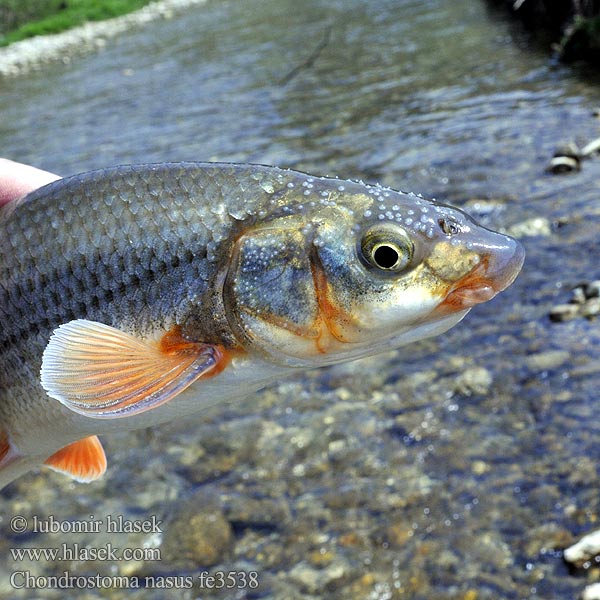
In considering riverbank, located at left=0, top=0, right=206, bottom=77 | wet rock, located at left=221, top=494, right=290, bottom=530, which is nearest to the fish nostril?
wet rock, located at left=221, top=494, right=290, bottom=530

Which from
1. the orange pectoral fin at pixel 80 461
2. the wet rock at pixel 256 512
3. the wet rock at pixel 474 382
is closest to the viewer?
the orange pectoral fin at pixel 80 461

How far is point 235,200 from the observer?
2.73 metres

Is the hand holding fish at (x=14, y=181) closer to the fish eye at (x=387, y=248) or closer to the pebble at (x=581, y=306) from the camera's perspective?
the fish eye at (x=387, y=248)

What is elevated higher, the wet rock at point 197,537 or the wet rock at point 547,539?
the wet rock at point 197,537

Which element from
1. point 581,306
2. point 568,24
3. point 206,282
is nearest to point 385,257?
point 206,282

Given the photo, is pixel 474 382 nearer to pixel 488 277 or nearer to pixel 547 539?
pixel 547 539

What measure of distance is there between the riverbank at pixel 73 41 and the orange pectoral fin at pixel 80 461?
33.1 m

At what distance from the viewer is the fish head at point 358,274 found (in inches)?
98.3

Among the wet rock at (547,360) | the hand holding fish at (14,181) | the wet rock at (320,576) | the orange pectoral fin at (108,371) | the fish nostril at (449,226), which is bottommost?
the wet rock at (320,576)

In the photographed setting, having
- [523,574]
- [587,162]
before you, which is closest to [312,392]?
[523,574]

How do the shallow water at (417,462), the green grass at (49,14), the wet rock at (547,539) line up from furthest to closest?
the green grass at (49,14), the shallow water at (417,462), the wet rock at (547,539)

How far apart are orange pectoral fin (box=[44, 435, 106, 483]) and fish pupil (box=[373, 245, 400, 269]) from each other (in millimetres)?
1831

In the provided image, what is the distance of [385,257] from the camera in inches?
100

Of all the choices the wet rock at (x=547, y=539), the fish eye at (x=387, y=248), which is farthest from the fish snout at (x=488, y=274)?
the wet rock at (x=547, y=539)
